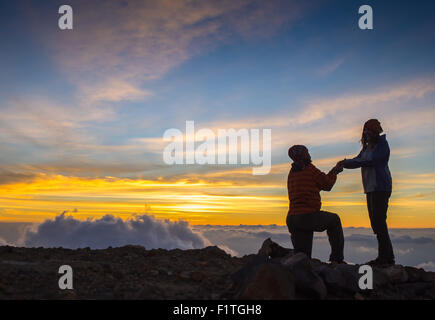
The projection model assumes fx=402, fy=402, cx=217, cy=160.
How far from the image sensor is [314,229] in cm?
923

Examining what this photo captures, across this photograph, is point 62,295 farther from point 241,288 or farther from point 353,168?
point 353,168

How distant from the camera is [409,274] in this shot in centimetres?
938

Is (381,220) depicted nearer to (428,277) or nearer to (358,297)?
(428,277)

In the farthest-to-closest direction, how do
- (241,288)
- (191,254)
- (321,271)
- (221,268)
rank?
(191,254) → (221,268) → (321,271) → (241,288)

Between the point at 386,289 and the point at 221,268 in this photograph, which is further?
the point at 221,268

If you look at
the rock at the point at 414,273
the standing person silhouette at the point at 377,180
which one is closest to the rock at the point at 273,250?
the standing person silhouette at the point at 377,180

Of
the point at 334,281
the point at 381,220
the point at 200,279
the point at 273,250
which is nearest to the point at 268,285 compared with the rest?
the point at 334,281

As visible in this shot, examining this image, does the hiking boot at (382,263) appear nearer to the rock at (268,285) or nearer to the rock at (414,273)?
the rock at (414,273)

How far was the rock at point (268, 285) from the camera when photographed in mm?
6410

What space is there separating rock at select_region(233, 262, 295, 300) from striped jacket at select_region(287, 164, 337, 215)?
109 inches

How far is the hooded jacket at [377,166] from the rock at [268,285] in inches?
154

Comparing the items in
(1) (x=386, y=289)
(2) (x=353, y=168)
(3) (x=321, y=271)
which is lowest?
(1) (x=386, y=289)
